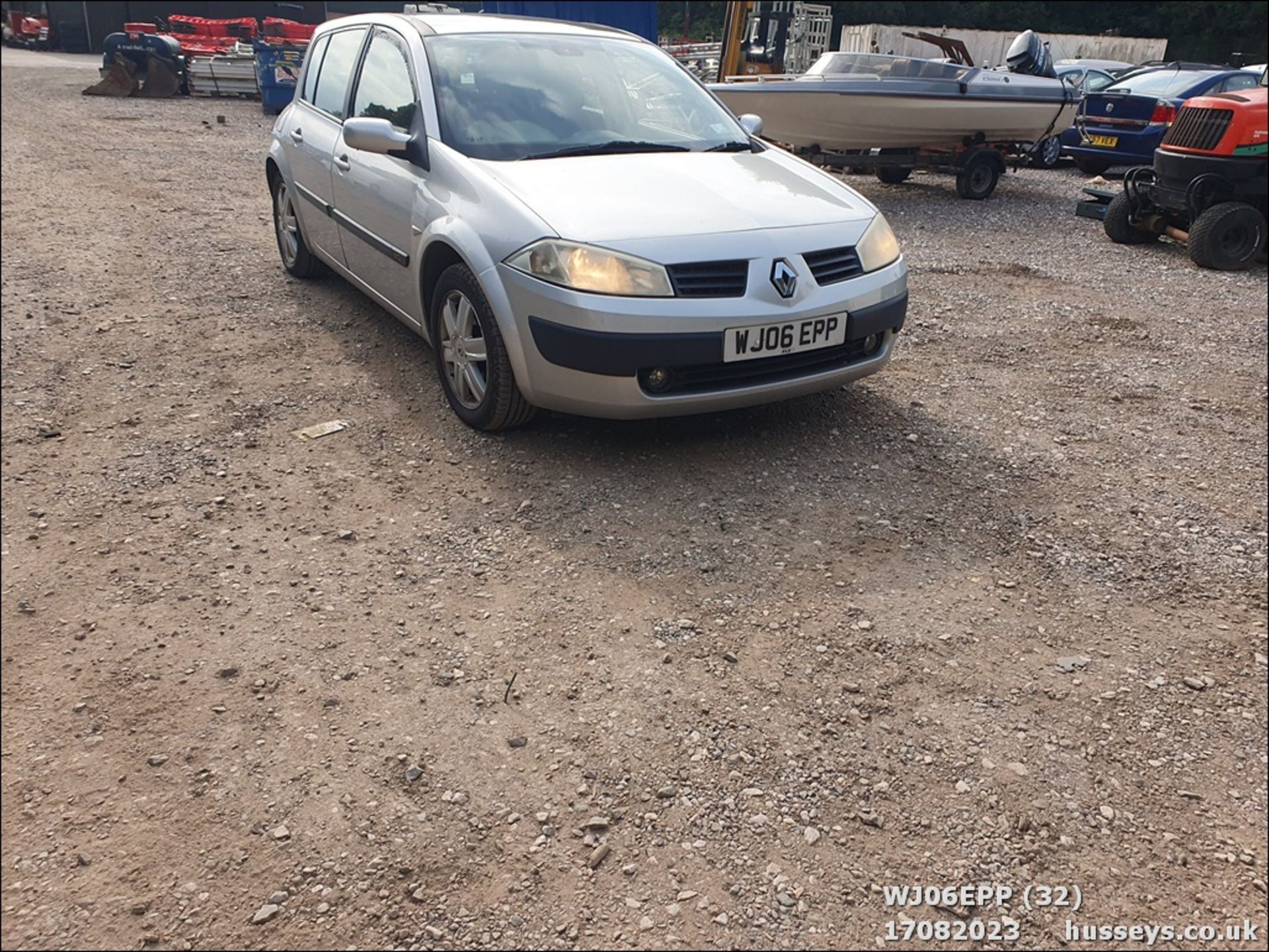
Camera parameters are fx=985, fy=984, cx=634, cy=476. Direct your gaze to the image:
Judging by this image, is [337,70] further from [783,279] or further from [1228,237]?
[1228,237]

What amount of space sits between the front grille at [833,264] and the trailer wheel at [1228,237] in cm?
531

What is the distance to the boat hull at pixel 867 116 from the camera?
10391mm

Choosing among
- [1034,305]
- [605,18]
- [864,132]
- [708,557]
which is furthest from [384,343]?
[605,18]

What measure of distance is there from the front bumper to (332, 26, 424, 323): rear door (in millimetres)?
838

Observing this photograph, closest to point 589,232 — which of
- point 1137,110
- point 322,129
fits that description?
point 322,129

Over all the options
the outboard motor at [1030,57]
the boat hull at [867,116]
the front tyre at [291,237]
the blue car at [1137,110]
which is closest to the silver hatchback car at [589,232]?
the front tyre at [291,237]

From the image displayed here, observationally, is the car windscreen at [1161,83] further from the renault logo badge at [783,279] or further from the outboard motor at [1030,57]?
the renault logo badge at [783,279]

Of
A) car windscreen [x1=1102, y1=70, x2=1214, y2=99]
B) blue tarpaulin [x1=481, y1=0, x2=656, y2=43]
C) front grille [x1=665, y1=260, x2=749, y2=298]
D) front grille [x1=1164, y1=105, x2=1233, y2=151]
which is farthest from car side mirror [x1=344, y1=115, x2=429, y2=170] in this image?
blue tarpaulin [x1=481, y1=0, x2=656, y2=43]

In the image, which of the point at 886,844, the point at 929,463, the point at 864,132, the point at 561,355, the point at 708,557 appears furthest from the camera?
the point at 864,132

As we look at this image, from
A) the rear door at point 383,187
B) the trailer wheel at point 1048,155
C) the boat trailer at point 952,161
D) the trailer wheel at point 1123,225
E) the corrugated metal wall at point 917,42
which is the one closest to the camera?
the rear door at point 383,187

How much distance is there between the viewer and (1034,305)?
6500 millimetres

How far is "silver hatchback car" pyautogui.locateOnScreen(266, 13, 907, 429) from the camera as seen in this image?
3.49 m

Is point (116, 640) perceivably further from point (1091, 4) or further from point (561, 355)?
point (1091, 4)

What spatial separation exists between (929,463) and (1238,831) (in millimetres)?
2010
